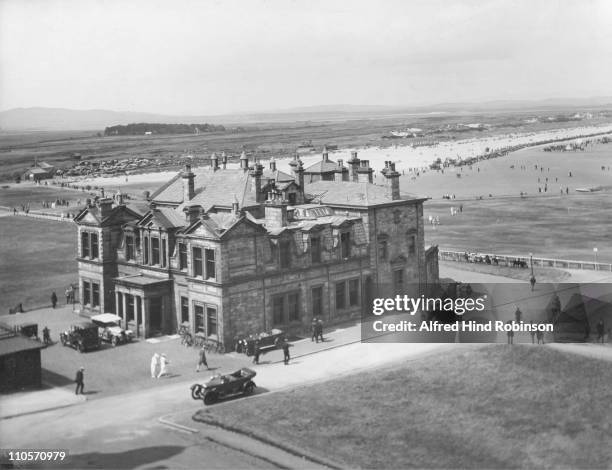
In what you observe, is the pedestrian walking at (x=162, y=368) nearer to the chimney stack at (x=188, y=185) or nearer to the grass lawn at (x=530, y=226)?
the chimney stack at (x=188, y=185)

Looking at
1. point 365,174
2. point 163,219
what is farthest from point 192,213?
point 365,174

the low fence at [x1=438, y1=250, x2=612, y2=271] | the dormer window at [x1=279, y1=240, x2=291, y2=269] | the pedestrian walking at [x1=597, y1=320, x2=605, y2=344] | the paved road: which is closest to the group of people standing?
the paved road

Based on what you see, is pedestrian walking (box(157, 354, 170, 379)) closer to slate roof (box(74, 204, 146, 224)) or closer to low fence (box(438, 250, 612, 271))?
slate roof (box(74, 204, 146, 224))

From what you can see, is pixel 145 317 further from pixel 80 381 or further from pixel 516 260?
pixel 516 260

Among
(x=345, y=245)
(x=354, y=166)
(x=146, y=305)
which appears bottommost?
(x=146, y=305)

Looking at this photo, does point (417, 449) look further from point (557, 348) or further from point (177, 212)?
point (177, 212)

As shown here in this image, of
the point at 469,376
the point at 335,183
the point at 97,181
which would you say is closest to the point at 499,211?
the point at 335,183

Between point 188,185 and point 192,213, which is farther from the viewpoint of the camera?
point 188,185
